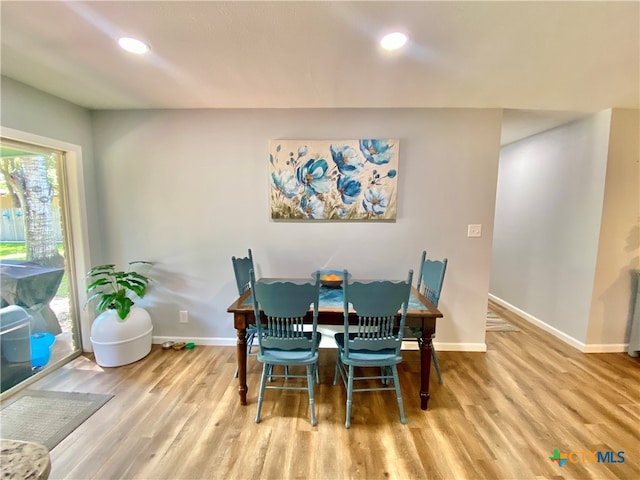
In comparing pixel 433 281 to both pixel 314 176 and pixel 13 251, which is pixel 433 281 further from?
pixel 13 251

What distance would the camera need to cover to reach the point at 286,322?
72.6 inches

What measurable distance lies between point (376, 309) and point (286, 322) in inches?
23.0

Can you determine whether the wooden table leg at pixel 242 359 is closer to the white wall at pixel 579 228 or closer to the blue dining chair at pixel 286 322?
the blue dining chair at pixel 286 322

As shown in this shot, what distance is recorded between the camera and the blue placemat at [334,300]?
6.69 ft

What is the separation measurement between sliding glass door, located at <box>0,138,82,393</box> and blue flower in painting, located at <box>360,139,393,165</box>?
273 centimetres

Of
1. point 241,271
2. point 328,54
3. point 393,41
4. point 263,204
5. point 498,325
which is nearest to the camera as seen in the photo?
point 393,41

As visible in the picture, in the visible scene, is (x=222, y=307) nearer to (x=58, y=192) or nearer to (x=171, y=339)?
(x=171, y=339)

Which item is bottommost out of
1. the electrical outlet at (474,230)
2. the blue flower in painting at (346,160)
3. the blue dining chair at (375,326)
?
the blue dining chair at (375,326)

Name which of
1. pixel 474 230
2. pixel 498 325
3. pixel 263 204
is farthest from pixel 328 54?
pixel 498 325

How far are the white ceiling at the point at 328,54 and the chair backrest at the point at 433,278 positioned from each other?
135 cm

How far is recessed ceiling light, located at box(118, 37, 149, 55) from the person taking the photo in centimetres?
157

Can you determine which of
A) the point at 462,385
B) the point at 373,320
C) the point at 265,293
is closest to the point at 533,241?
the point at 462,385

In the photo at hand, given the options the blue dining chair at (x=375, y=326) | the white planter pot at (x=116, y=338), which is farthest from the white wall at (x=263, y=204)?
the blue dining chair at (x=375, y=326)

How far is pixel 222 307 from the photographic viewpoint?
9.45ft
